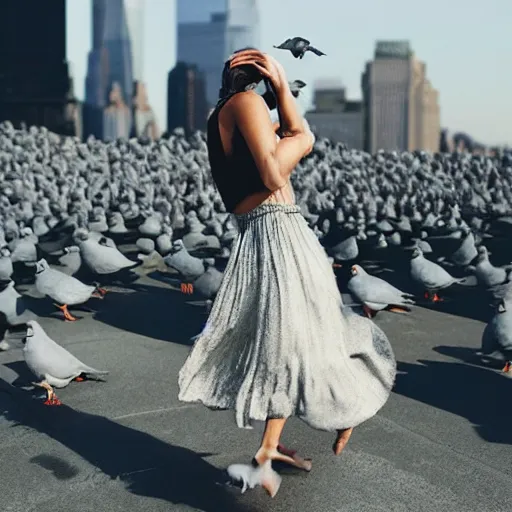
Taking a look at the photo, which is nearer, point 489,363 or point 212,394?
point 212,394

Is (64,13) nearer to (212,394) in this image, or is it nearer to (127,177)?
(127,177)

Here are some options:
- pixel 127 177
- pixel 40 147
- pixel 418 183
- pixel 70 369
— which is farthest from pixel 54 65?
pixel 70 369

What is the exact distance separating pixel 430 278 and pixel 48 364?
18.9 ft

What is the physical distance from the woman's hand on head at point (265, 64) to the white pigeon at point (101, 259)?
7.19 metres

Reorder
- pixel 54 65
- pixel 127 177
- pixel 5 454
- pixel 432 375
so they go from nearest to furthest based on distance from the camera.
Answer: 1. pixel 5 454
2. pixel 432 375
3. pixel 127 177
4. pixel 54 65

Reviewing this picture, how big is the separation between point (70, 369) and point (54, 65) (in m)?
40.2

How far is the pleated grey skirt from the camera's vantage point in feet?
14.4

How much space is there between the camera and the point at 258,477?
176 inches

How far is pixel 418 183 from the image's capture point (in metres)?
22.7

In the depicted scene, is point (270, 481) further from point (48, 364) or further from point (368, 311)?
point (368, 311)

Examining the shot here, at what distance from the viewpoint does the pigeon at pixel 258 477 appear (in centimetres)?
444

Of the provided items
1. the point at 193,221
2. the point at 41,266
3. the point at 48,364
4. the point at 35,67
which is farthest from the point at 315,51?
the point at 35,67

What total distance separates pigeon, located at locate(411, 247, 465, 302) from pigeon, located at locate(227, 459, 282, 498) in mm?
6542

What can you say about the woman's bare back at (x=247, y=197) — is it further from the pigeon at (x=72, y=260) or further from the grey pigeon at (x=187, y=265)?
the pigeon at (x=72, y=260)
